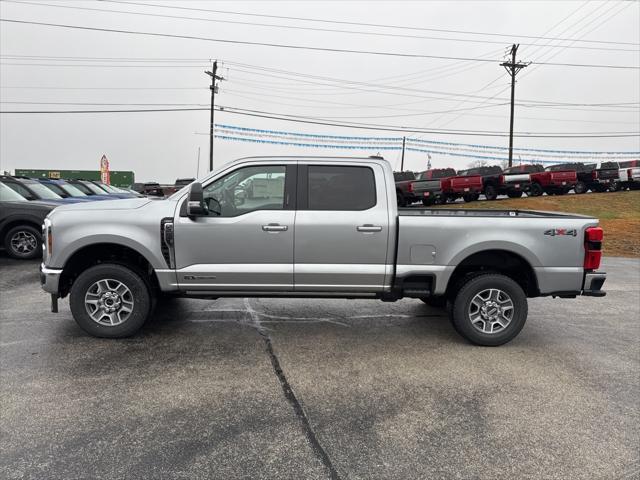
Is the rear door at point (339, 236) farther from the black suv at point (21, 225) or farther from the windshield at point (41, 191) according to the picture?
the windshield at point (41, 191)

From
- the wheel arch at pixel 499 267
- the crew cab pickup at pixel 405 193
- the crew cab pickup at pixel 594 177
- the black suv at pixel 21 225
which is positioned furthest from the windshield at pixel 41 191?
the crew cab pickup at pixel 594 177

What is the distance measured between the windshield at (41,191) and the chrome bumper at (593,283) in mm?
11611

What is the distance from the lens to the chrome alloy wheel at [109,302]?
4.86 metres

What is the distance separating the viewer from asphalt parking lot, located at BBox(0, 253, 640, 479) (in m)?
2.83

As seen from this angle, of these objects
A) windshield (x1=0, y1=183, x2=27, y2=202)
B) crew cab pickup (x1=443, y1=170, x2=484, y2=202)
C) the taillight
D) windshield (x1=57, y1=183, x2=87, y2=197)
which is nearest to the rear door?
the taillight

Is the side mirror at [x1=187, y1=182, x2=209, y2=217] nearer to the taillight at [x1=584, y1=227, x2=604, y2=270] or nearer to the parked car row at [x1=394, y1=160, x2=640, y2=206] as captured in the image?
the taillight at [x1=584, y1=227, x2=604, y2=270]

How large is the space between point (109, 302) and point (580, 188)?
1141 inches

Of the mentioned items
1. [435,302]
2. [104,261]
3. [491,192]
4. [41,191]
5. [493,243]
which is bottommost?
[435,302]

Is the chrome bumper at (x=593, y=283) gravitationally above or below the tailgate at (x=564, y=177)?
below

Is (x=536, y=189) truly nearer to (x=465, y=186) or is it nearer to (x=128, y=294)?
(x=465, y=186)

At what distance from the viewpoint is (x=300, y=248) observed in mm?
4801

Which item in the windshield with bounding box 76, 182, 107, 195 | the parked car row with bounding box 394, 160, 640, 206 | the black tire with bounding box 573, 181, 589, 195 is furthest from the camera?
the black tire with bounding box 573, 181, 589, 195

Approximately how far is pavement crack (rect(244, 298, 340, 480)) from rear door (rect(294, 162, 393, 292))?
0.72 metres

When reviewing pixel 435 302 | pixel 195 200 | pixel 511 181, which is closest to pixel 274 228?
pixel 195 200
